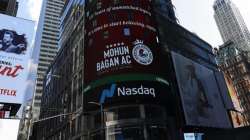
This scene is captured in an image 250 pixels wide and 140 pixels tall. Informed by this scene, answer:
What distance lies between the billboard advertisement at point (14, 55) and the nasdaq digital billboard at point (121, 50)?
21059mm

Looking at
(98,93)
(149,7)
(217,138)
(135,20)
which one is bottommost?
(217,138)

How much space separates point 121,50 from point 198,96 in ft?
65.2

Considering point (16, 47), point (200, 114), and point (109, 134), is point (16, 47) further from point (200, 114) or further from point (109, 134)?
point (200, 114)

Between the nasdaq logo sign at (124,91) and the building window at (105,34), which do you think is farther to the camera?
the building window at (105,34)

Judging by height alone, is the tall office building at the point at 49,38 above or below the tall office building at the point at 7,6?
above

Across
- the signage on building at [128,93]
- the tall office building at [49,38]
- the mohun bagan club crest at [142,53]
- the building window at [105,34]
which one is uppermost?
the tall office building at [49,38]

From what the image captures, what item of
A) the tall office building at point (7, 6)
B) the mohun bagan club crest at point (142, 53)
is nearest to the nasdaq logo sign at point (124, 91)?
the mohun bagan club crest at point (142, 53)

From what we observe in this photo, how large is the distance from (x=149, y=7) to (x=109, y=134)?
24619mm

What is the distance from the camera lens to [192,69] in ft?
172

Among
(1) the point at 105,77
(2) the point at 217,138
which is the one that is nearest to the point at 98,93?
(1) the point at 105,77

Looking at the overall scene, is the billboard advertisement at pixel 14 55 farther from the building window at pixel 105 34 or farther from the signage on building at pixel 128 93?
the building window at pixel 105 34

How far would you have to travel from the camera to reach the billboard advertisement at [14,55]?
14.3 meters

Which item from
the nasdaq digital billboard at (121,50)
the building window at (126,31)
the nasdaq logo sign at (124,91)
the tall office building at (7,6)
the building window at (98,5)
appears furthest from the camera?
the building window at (98,5)

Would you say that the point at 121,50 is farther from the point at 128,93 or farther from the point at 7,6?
the point at 7,6
